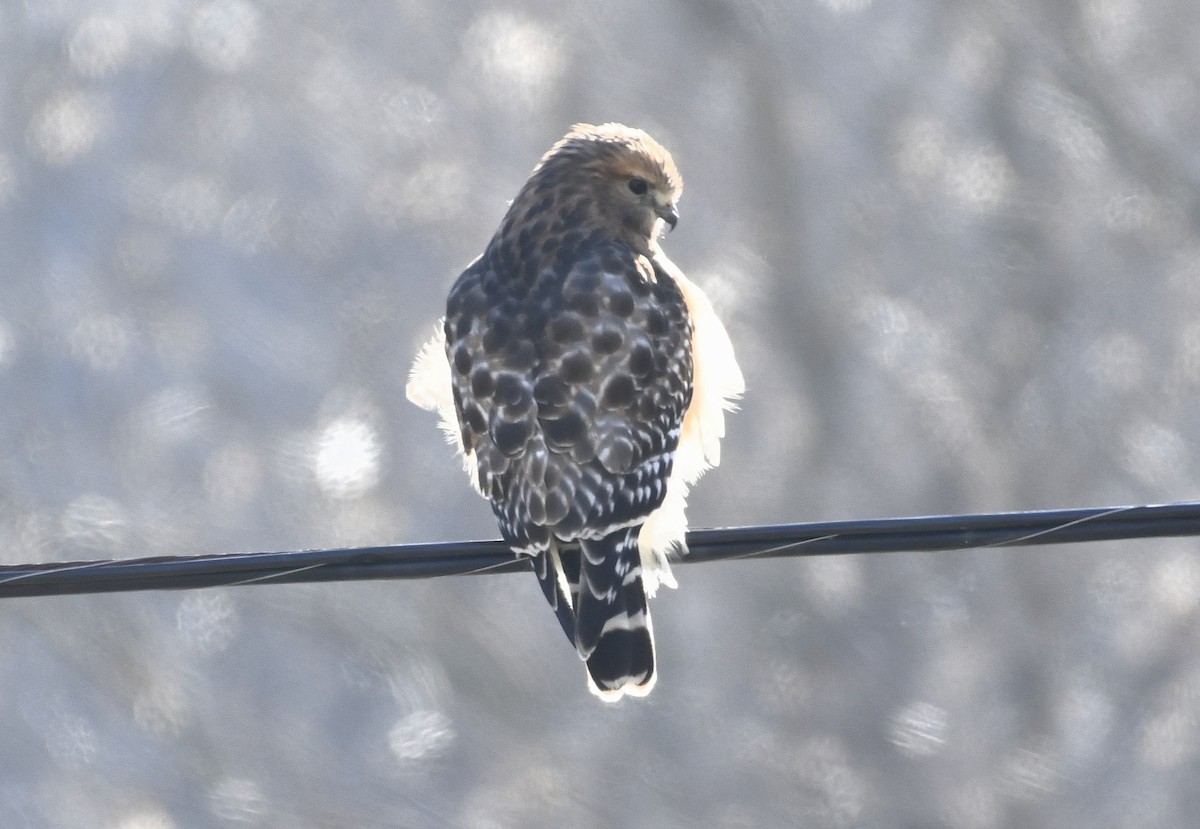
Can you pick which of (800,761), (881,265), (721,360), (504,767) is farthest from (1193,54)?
(721,360)

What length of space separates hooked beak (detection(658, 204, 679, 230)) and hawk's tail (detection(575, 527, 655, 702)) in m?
1.19

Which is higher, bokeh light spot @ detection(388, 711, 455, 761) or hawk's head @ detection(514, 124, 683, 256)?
hawk's head @ detection(514, 124, 683, 256)

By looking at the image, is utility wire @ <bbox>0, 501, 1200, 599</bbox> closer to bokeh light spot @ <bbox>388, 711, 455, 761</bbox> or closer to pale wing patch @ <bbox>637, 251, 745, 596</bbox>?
pale wing patch @ <bbox>637, 251, 745, 596</bbox>

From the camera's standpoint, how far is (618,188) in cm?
477

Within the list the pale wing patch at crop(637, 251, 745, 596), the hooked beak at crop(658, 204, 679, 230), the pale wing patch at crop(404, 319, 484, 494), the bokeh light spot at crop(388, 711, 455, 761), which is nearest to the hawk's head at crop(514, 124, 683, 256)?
the hooked beak at crop(658, 204, 679, 230)

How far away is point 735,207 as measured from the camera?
1032cm

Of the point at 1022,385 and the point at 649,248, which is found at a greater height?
the point at 649,248

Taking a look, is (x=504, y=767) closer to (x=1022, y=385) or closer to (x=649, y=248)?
(x=1022, y=385)

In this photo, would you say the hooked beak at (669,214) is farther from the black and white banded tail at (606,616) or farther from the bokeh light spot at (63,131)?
the bokeh light spot at (63,131)

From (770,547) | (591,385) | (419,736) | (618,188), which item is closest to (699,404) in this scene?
(591,385)

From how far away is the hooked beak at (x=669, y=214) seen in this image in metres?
4.71

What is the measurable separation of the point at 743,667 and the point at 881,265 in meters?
2.39

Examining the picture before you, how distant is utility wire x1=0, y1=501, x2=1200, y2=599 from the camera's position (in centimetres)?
308

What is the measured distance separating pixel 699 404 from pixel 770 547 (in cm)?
140
